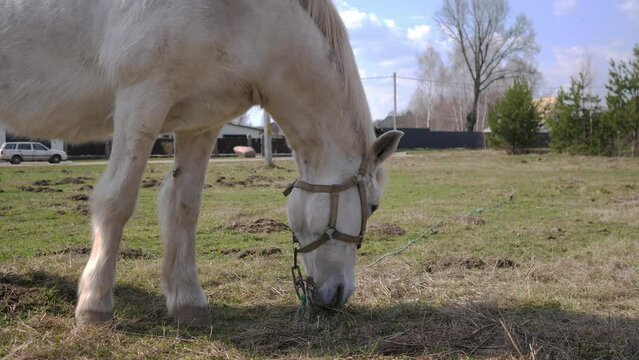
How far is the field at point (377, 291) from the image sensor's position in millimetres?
3086

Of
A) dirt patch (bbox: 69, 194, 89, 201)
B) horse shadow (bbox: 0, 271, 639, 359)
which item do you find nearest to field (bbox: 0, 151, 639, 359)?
horse shadow (bbox: 0, 271, 639, 359)

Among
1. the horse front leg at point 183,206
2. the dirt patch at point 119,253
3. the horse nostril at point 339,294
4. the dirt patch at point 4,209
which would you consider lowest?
the dirt patch at point 119,253

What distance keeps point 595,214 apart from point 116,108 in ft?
26.6

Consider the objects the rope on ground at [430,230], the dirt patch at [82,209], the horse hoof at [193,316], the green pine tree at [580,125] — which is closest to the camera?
the horse hoof at [193,316]

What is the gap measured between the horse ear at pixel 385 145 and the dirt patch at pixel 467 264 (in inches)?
77.5

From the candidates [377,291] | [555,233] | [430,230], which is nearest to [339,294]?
[377,291]

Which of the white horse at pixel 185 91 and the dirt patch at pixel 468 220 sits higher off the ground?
the white horse at pixel 185 91

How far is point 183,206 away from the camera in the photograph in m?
3.96

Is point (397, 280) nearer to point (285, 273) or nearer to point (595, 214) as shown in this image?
point (285, 273)

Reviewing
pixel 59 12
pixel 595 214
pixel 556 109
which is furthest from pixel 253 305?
pixel 556 109

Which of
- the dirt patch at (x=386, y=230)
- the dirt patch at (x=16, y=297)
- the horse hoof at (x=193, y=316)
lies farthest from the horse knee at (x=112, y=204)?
the dirt patch at (x=386, y=230)

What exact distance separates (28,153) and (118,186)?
33.8 metres

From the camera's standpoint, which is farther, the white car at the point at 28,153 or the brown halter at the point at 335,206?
the white car at the point at 28,153

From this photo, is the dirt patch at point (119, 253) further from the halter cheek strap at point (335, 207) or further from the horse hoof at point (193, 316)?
the halter cheek strap at point (335, 207)
